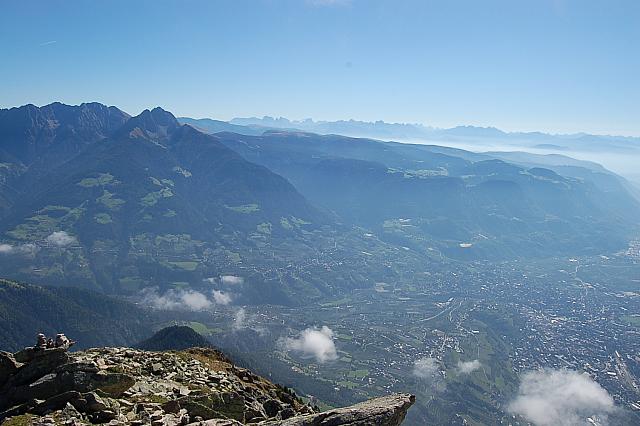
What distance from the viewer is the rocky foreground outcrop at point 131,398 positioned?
31102mm

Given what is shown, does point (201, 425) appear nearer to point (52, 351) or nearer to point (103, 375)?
point (103, 375)

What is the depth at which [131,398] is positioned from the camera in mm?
38750

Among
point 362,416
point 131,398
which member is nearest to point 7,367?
point 131,398

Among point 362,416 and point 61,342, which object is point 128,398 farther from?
point 362,416

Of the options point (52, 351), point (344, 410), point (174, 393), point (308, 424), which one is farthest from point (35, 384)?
point (344, 410)

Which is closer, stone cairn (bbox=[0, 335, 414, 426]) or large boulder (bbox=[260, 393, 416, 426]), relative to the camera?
large boulder (bbox=[260, 393, 416, 426])

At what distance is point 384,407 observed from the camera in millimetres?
31344

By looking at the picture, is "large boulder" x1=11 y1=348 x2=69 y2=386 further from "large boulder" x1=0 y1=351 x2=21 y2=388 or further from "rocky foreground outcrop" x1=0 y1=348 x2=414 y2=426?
"large boulder" x1=0 y1=351 x2=21 y2=388

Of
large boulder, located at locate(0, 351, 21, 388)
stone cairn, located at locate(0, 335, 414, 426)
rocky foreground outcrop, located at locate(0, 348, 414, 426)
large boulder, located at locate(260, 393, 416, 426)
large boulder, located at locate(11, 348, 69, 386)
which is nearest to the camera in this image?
large boulder, located at locate(260, 393, 416, 426)

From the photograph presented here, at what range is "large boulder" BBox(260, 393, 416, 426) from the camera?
29.7 metres

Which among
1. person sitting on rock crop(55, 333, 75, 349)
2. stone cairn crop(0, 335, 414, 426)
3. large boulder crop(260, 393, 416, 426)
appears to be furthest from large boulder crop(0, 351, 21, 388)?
large boulder crop(260, 393, 416, 426)

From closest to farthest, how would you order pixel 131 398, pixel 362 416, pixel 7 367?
pixel 362 416, pixel 7 367, pixel 131 398

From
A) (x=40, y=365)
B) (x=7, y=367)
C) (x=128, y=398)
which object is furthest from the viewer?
(x=128, y=398)

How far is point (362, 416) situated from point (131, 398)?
20242mm
